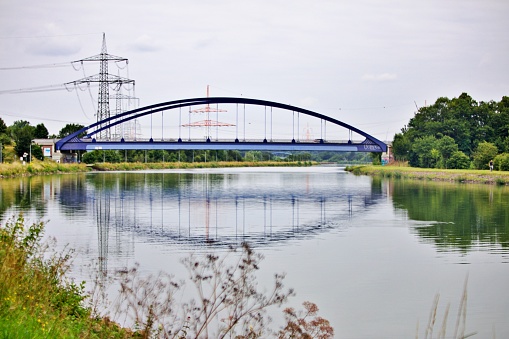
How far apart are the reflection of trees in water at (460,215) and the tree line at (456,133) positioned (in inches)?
1086

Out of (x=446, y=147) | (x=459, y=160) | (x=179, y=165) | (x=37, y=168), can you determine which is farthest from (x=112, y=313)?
(x=179, y=165)

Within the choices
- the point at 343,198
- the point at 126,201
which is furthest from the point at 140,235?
the point at 343,198

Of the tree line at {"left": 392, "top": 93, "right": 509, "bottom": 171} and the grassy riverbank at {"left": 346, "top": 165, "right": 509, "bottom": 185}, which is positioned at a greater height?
the tree line at {"left": 392, "top": 93, "right": 509, "bottom": 171}

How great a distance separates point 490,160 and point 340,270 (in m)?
52.1

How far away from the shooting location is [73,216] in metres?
25.8

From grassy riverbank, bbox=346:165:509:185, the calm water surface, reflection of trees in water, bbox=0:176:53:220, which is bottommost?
the calm water surface

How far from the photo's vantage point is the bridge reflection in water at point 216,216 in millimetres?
20172

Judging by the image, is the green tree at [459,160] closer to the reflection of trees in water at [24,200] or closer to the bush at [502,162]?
the bush at [502,162]

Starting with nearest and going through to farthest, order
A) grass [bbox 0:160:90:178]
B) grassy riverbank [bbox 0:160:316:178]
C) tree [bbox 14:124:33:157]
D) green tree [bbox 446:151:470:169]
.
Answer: grass [bbox 0:160:90:178] < grassy riverbank [bbox 0:160:316:178] < green tree [bbox 446:151:470:169] < tree [bbox 14:124:33:157]

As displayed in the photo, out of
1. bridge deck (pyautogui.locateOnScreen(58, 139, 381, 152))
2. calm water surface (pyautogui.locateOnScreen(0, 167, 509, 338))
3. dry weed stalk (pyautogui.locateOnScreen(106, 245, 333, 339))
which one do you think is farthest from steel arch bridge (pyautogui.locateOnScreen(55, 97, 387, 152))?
dry weed stalk (pyautogui.locateOnScreen(106, 245, 333, 339))

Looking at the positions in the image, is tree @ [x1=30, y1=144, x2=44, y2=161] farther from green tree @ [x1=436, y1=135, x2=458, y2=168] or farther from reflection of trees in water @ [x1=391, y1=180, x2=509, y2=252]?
reflection of trees in water @ [x1=391, y1=180, x2=509, y2=252]

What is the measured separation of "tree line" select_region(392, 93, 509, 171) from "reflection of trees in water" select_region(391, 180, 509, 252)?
2758cm

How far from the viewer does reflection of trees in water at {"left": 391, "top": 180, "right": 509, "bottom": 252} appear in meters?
20.3

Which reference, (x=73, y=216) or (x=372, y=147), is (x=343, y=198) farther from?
(x=372, y=147)
